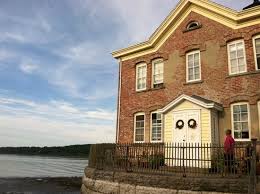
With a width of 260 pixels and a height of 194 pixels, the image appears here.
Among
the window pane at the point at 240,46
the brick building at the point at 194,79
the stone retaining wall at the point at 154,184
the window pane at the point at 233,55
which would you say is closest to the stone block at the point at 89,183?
the stone retaining wall at the point at 154,184

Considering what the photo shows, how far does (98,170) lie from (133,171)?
2.13m

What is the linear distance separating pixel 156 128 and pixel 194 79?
3.93 m

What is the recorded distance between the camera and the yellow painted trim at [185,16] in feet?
53.0

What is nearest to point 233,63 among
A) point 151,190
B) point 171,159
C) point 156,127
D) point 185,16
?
point 185,16

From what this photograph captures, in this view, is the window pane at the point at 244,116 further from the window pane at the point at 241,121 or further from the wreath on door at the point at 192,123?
the wreath on door at the point at 192,123

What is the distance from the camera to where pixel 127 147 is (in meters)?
13.2

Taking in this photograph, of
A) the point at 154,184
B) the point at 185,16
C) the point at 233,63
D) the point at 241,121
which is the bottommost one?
the point at 154,184

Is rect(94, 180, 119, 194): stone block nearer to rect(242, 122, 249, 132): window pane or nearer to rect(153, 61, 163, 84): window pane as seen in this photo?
rect(242, 122, 249, 132): window pane

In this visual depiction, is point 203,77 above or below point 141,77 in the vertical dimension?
below

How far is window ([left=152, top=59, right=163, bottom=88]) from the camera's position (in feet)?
64.0

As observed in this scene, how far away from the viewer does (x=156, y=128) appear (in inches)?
738

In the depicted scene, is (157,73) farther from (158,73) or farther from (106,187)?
(106,187)

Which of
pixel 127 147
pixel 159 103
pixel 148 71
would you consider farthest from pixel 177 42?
pixel 127 147

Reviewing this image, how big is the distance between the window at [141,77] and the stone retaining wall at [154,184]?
7.92 m
